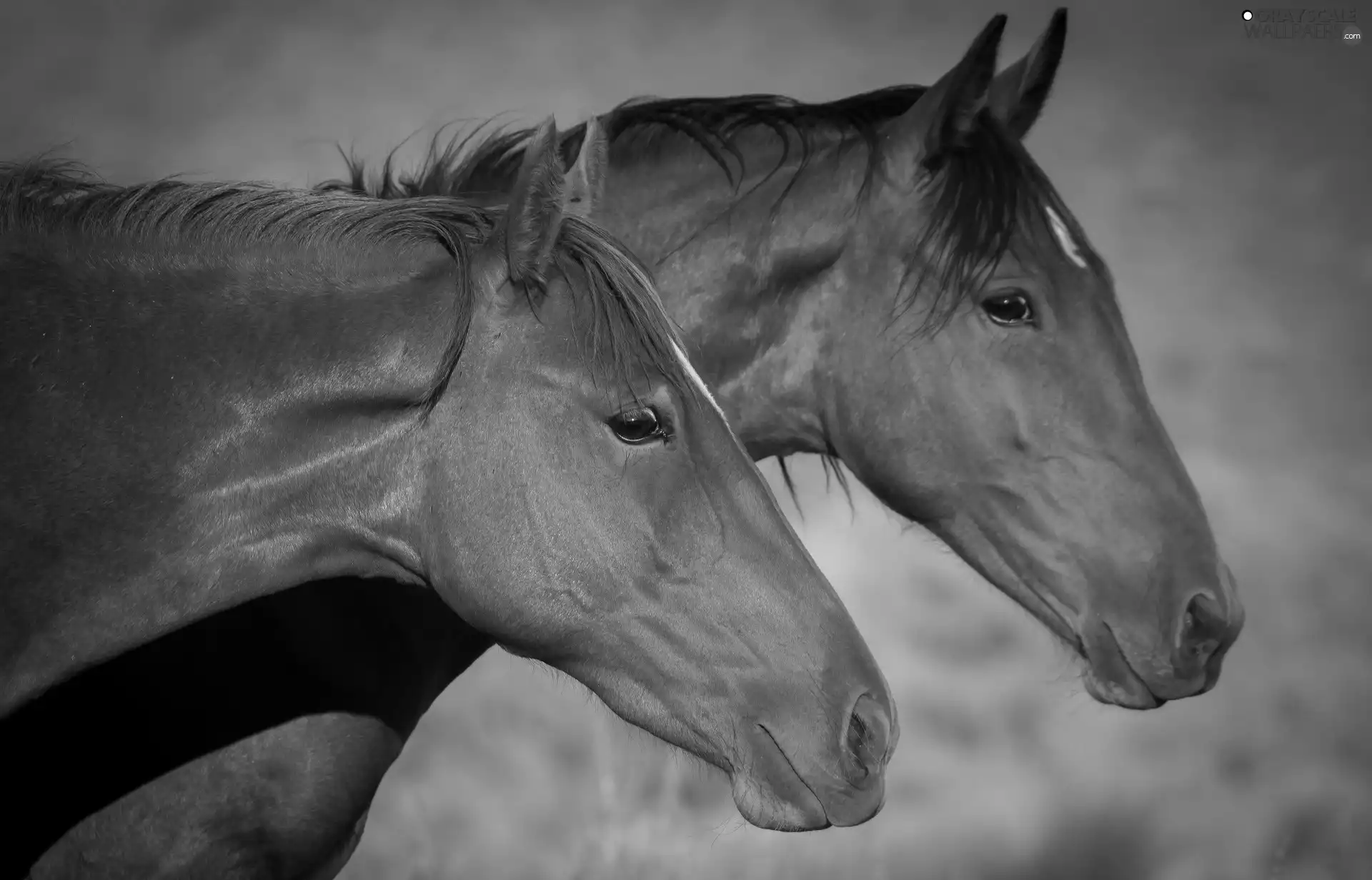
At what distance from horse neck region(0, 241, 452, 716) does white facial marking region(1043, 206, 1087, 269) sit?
3.94 feet

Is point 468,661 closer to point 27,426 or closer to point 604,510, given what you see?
point 604,510

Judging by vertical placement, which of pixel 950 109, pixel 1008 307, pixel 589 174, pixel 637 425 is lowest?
pixel 637 425

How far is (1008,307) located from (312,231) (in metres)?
1.24

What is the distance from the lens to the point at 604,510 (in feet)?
4.50

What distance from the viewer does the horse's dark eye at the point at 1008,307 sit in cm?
202

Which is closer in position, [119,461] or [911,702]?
[119,461]

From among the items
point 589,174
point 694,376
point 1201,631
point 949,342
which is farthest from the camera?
point 949,342

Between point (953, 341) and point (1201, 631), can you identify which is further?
point (953, 341)

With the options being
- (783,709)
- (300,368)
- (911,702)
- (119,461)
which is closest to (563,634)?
(783,709)

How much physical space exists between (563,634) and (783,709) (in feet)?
0.96

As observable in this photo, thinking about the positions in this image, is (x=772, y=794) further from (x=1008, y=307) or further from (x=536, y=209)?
(x=1008, y=307)

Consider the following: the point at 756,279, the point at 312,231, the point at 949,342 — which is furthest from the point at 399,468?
the point at 949,342

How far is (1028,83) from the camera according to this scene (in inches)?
86.7

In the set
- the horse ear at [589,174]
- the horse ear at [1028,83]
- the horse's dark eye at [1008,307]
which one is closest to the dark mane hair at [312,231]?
the horse ear at [589,174]
